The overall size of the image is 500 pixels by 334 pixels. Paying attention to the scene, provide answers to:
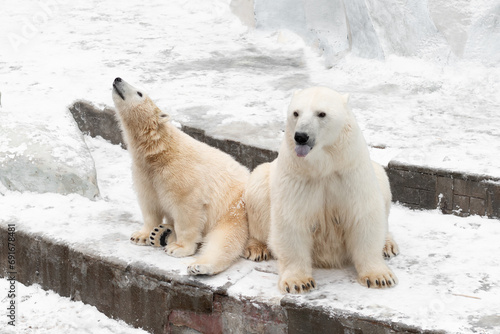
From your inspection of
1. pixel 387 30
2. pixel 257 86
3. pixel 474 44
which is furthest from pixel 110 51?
pixel 474 44

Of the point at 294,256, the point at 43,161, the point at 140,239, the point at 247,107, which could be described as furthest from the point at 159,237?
the point at 247,107

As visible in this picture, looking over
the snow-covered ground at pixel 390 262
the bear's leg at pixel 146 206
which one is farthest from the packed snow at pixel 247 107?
the bear's leg at pixel 146 206

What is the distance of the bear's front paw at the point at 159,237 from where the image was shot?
4.57m

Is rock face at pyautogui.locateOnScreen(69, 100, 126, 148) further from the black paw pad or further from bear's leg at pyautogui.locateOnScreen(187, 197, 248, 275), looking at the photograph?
bear's leg at pyautogui.locateOnScreen(187, 197, 248, 275)

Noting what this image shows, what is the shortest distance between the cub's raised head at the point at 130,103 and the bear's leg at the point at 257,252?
1066 mm

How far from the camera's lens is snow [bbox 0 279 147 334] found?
4.46m

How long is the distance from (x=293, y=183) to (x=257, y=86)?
4277 mm

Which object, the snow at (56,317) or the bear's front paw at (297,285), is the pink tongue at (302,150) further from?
the snow at (56,317)

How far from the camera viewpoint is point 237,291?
157 inches

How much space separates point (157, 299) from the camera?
4277mm

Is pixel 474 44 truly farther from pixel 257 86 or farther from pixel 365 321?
pixel 365 321

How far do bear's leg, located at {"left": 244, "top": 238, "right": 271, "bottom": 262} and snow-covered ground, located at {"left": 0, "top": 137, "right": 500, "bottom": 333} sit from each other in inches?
2.6

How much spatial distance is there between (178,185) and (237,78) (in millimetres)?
4078

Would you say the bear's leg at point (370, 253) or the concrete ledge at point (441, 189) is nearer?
the bear's leg at point (370, 253)
